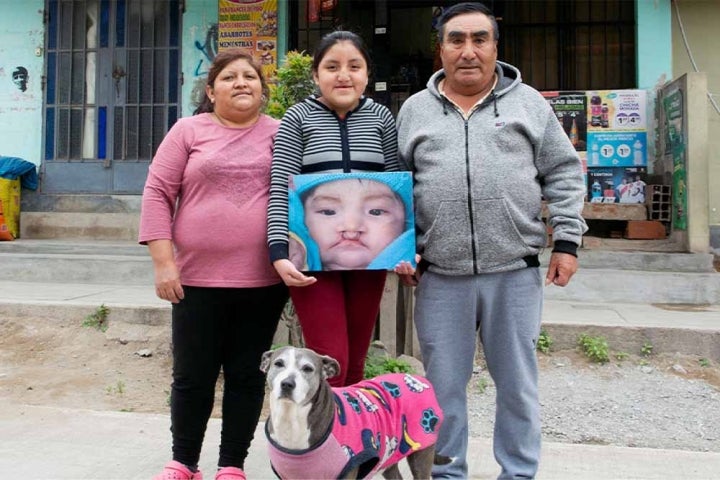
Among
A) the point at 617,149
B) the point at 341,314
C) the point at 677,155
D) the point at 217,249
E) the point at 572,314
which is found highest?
the point at 617,149

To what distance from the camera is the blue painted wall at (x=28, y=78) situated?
923cm

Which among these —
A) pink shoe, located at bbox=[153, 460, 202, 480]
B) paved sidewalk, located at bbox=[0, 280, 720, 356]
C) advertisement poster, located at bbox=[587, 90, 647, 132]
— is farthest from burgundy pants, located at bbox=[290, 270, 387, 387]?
advertisement poster, located at bbox=[587, 90, 647, 132]

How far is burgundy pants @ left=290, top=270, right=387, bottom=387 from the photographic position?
2.55 metres

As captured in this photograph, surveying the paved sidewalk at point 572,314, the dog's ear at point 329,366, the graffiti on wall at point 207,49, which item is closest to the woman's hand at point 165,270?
the dog's ear at point 329,366

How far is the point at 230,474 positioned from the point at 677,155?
636 cm

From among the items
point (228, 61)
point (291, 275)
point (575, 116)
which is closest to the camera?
point (291, 275)

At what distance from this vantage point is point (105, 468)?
3.11m

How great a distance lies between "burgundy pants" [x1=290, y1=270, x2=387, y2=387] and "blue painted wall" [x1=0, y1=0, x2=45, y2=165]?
26.5 feet

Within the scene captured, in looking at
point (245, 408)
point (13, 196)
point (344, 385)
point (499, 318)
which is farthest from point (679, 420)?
point (13, 196)

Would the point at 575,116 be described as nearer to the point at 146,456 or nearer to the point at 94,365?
the point at 94,365

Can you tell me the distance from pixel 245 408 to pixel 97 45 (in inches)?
316

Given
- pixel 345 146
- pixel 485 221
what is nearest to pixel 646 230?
pixel 485 221

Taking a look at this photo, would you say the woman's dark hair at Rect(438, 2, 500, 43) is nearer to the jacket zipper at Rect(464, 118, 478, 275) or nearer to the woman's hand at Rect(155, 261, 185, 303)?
the jacket zipper at Rect(464, 118, 478, 275)

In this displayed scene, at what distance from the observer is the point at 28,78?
9234 mm
